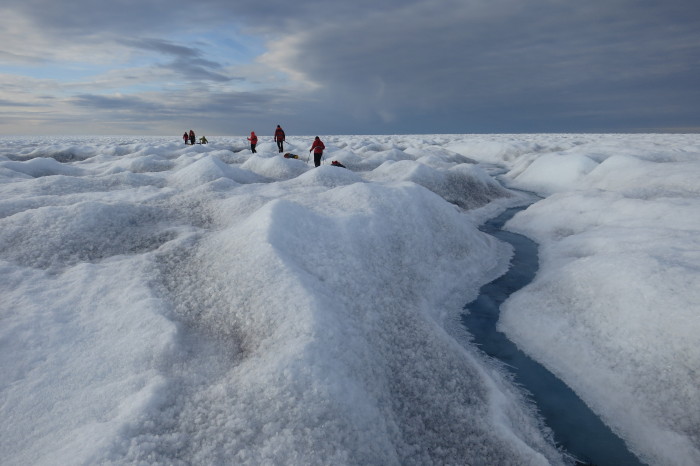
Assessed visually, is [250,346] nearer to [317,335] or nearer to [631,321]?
[317,335]

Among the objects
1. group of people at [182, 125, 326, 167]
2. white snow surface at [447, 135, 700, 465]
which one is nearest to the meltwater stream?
white snow surface at [447, 135, 700, 465]

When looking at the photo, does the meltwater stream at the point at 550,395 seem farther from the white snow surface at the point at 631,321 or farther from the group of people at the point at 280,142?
the group of people at the point at 280,142

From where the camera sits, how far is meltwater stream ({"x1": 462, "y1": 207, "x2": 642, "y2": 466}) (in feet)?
14.4

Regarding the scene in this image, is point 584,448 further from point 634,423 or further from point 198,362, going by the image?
point 198,362

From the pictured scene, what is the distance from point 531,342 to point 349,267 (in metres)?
3.39

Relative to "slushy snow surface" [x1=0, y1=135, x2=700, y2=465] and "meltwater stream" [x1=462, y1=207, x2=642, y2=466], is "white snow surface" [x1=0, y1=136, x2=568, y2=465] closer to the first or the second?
"slushy snow surface" [x1=0, y1=135, x2=700, y2=465]

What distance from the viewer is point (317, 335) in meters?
4.36

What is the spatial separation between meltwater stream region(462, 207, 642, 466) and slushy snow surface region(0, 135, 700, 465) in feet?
0.68

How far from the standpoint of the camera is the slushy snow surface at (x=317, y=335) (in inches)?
142

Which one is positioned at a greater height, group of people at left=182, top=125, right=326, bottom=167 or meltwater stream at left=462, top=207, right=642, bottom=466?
group of people at left=182, top=125, right=326, bottom=167

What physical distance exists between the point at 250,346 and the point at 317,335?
0.89 meters

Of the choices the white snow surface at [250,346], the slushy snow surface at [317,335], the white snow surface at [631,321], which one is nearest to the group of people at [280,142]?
the slushy snow surface at [317,335]

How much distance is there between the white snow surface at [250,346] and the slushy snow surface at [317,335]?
0.03 metres

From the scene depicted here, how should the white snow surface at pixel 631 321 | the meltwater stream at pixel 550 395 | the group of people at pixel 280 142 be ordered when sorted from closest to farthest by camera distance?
the meltwater stream at pixel 550 395 < the white snow surface at pixel 631 321 < the group of people at pixel 280 142
